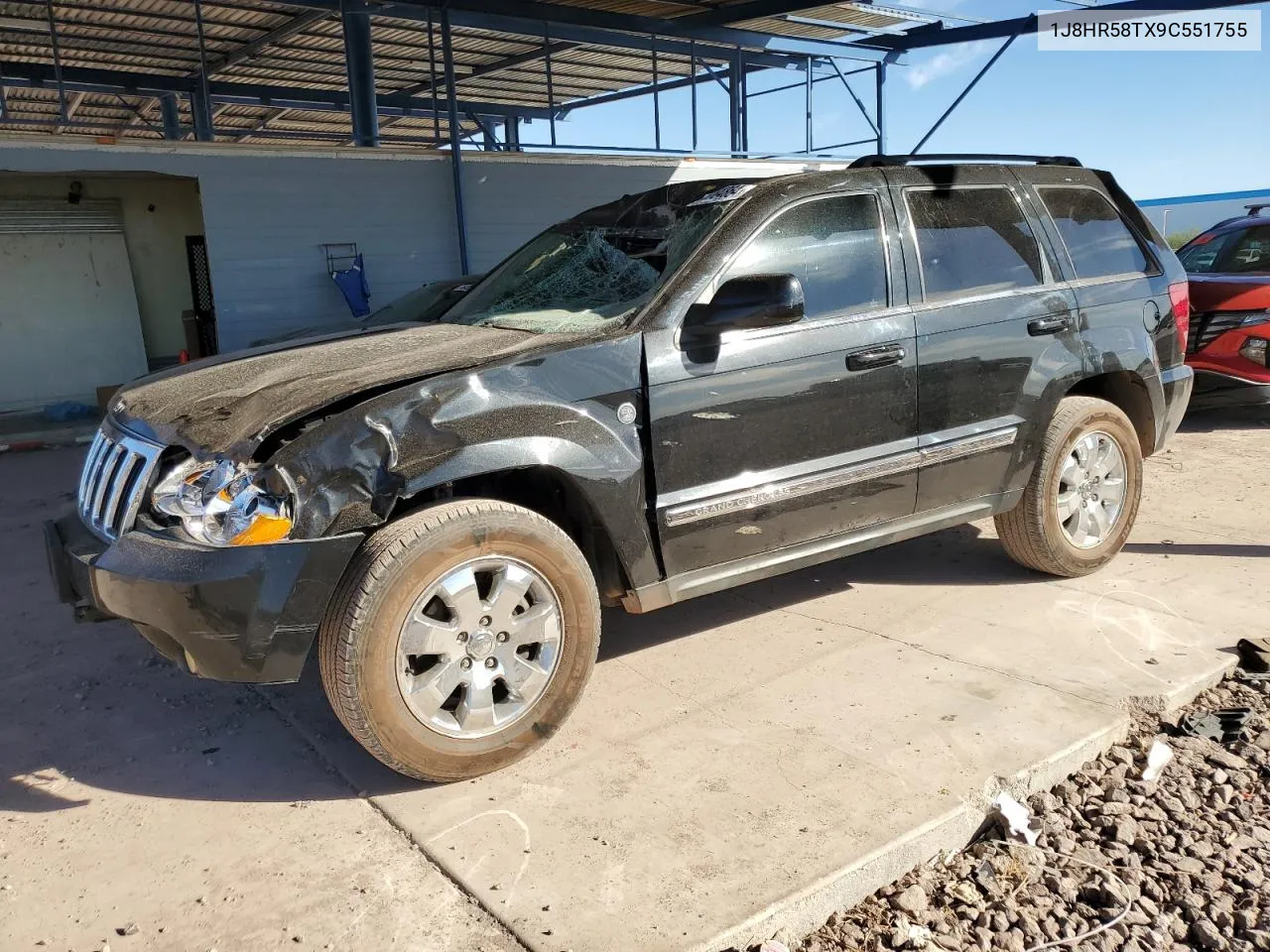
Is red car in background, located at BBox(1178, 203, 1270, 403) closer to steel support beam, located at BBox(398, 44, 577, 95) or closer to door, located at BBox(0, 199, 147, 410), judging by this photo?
steel support beam, located at BBox(398, 44, 577, 95)

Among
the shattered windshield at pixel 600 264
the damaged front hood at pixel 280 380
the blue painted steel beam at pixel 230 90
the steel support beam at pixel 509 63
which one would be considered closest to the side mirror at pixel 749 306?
the shattered windshield at pixel 600 264

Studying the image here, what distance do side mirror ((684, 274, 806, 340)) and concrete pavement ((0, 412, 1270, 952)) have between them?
4.39ft

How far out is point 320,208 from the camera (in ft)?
39.9

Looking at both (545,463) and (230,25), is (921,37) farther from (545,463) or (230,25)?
(545,463)

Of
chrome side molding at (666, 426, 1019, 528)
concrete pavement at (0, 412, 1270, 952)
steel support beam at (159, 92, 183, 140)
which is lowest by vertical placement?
concrete pavement at (0, 412, 1270, 952)

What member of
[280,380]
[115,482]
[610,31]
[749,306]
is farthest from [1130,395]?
[610,31]

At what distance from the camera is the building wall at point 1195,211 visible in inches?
784

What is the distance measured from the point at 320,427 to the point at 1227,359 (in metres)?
7.24

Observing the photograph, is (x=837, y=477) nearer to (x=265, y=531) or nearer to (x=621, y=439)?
(x=621, y=439)

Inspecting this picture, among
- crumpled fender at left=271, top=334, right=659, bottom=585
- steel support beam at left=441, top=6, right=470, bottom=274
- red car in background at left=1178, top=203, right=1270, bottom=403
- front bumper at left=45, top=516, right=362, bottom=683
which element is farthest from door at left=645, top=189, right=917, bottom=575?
steel support beam at left=441, top=6, right=470, bottom=274

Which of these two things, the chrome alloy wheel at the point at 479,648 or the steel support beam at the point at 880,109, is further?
the steel support beam at the point at 880,109

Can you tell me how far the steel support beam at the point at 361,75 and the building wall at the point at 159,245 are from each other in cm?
256

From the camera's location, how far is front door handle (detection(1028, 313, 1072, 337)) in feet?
14.8

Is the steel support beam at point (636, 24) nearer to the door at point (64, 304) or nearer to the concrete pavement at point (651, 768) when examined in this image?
the door at point (64, 304)
